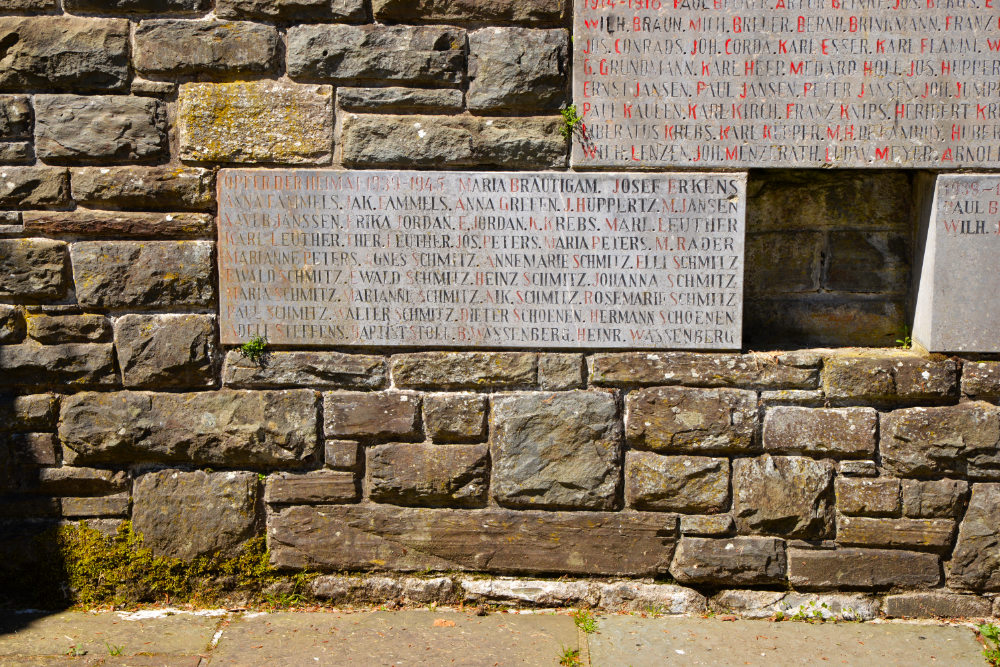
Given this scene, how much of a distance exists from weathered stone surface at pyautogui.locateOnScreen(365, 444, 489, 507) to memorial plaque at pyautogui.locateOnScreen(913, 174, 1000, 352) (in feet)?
6.60

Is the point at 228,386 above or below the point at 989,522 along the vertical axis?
above

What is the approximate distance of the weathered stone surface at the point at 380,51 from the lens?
331 centimetres

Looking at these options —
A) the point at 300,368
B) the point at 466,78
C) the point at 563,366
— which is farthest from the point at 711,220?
the point at 300,368

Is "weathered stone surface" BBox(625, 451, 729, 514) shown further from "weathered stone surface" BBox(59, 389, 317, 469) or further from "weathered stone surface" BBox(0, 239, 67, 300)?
"weathered stone surface" BBox(0, 239, 67, 300)

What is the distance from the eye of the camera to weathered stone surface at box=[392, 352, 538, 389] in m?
3.43

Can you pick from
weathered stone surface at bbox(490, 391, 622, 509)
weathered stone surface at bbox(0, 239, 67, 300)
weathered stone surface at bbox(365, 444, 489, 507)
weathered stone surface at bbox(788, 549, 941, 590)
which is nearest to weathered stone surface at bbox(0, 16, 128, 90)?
weathered stone surface at bbox(0, 239, 67, 300)

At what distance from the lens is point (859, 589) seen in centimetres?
Answer: 346

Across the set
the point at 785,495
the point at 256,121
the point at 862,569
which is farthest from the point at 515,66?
the point at 862,569

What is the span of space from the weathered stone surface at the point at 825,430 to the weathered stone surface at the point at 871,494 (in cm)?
12

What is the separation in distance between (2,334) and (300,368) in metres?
1.29

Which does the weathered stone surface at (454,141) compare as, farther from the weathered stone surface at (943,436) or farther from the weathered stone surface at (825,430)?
the weathered stone surface at (943,436)

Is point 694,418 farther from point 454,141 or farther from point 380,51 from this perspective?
point 380,51

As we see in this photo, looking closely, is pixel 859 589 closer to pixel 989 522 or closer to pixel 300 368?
pixel 989 522

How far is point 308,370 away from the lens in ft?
11.3
